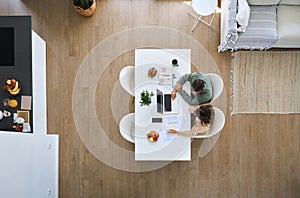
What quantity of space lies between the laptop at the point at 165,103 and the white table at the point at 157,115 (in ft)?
0.10

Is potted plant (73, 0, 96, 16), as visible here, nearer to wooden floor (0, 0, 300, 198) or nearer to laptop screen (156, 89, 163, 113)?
wooden floor (0, 0, 300, 198)

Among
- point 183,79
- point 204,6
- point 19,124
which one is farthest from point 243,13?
point 19,124

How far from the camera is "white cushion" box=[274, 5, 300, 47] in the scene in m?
3.53

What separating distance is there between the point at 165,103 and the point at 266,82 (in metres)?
1.23

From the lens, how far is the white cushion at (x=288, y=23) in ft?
11.6

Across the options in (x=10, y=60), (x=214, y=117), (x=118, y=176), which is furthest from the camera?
(x=118, y=176)

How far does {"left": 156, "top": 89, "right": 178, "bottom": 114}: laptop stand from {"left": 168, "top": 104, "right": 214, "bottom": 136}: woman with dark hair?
181mm

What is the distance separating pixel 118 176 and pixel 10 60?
63.3 inches

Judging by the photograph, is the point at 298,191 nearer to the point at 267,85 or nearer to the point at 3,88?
the point at 267,85

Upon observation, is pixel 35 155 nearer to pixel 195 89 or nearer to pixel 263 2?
pixel 195 89

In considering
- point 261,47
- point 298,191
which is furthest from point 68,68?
point 298,191

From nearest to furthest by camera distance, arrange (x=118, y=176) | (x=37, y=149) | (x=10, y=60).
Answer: (x=10, y=60) < (x=37, y=149) < (x=118, y=176)

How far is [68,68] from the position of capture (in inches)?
154

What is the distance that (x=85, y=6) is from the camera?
3719 mm
